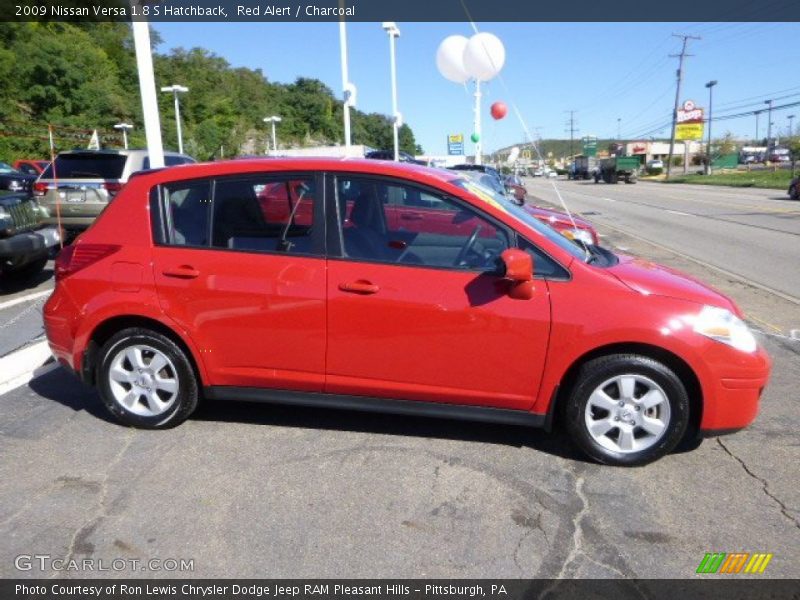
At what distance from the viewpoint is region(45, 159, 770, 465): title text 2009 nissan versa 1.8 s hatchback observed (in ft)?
12.0

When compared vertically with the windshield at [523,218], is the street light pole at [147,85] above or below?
above

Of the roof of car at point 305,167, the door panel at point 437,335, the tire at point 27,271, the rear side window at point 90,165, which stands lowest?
the tire at point 27,271

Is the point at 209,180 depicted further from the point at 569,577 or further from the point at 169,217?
the point at 569,577

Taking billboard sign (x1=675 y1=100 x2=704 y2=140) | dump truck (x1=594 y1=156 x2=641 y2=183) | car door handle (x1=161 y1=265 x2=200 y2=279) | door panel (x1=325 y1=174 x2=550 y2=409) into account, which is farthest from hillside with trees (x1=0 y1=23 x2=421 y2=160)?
billboard sign (x1=675 y1=100 x2=704 y2=140)

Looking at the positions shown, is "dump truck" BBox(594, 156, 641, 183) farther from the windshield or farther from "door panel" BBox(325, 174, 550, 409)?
"door panel" BBox(325, 174, 550, 409)

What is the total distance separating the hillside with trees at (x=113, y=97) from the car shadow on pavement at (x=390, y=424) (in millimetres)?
21083

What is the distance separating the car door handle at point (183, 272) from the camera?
13.3ft

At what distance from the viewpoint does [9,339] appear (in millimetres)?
6215

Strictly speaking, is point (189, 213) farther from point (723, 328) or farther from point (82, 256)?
point (723, 328)

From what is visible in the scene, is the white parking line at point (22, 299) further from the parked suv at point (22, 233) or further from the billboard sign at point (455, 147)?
the billboard sign at point (455, 147)

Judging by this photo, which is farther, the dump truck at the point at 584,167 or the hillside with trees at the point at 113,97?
the dump truck at the point at 584,167

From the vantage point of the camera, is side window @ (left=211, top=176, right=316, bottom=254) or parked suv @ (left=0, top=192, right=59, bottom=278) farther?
parked suv @ (left=0, top=192, right=59, bottom=278)

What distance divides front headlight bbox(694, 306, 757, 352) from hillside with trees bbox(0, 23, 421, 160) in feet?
76.1

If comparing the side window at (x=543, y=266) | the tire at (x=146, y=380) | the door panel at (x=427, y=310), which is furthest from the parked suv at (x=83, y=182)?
the side window at (x=543, y=266)
